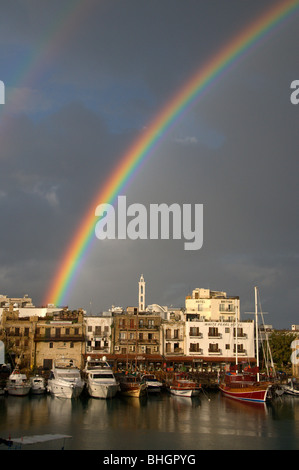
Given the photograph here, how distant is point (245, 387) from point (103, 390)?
19.8 metres

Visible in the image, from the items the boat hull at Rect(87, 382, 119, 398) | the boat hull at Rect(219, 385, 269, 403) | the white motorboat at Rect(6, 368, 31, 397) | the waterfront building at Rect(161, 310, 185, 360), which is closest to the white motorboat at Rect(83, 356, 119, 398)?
the boat hull at Rect(87, 382, 119, 398)

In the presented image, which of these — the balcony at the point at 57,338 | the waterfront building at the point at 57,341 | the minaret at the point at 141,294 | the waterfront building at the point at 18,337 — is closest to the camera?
the waterfront building at the point at 18,337

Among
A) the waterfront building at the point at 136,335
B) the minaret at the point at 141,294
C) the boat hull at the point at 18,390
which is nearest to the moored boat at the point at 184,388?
the waterfront building at the point at 136,335

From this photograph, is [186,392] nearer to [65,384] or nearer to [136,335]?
[65,384]

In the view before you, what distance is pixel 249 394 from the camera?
219ft

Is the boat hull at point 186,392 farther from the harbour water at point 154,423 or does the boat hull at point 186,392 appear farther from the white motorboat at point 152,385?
the white motorboat at point 152,385

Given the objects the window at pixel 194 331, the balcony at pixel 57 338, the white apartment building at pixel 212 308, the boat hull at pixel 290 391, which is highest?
the white apartment building at pixel 212 308

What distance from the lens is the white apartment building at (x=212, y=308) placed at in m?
97.9

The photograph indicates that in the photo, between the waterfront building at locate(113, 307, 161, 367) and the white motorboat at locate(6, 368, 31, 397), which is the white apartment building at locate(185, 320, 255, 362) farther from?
the white motorboat at locate(6, 368, 31, 397)

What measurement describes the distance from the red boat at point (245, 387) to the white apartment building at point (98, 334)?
25710 millimetres

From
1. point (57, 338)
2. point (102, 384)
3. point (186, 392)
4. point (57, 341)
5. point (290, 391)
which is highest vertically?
point (57, 338)

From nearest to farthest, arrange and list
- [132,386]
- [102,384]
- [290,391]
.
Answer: [102,384] → [132,386] → [290,391]

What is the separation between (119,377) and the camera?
7194cm

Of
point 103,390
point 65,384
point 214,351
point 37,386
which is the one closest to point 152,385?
point 103,390
